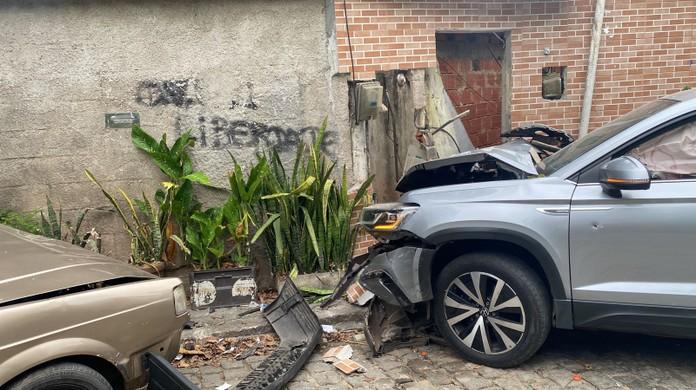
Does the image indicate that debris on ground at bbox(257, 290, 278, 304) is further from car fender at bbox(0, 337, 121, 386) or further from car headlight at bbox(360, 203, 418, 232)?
car fender at bbox(0, 337, 121, 386)

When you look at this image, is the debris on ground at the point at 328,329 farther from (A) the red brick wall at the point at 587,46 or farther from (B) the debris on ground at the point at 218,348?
(A) the red brick wall at the point at 587,46

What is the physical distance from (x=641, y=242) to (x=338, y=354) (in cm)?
223

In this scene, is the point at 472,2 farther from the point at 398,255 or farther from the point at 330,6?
the point at 398,255

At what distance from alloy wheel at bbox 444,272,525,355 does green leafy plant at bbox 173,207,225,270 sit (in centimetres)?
236

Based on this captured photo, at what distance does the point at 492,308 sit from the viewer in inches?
162

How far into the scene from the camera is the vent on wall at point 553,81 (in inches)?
282

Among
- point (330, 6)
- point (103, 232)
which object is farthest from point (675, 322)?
point (103, 232)

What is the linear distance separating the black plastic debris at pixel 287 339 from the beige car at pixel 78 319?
77 centimetres

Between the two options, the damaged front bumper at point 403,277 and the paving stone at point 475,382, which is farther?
the damaged front bumper at point 403,277

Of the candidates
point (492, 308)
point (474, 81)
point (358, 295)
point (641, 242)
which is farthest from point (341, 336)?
point (474, 81)

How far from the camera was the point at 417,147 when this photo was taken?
655cm

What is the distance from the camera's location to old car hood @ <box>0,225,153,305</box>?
297 cm

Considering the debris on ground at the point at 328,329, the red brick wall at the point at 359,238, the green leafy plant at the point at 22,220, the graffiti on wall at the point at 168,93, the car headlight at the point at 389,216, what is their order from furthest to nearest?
1. the red brick wall at the point at 359,238
2. the graffiti on wall at the point at 168,93
3. the green leafy plant at the point at 22,220
4. the debris on ground at the point at 328,329
5. the car headlight at the point at 389,216

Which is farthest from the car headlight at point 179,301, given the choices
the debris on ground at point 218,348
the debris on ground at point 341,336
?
the debris on ground at point 341,336
